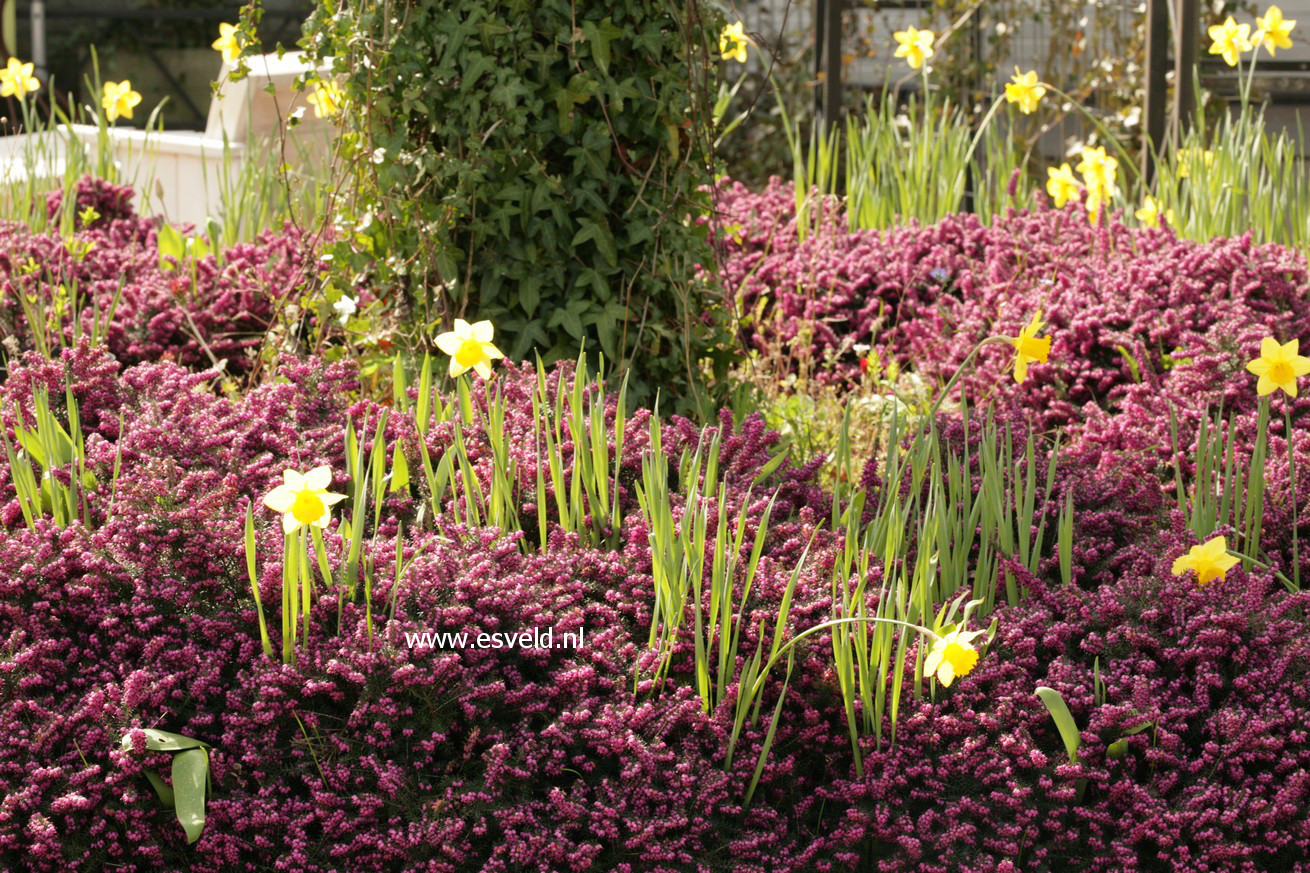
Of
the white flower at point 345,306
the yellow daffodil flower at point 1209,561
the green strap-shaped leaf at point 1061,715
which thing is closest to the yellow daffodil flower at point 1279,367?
the yellow daffodil flower at point 1209,561

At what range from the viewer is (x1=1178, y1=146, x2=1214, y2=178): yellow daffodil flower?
3.84m

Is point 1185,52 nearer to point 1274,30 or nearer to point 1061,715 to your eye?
point 1274,30

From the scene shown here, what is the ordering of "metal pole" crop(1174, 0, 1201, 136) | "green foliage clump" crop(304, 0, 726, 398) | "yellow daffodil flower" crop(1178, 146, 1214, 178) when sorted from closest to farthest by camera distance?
"green foliage clump" crop(304, 0, 726, 398) → "yellow daffodil flower" crop(1178, 146, 1214, 178) → "metal pole" crop(1174, 0, 1201, 136)

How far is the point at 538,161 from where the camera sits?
2559mm

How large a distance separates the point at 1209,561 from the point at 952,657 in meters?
0.51

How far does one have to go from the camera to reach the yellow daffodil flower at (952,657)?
1522mm

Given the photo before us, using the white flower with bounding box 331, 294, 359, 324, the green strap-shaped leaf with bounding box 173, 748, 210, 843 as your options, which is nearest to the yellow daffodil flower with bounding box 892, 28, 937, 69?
the white flower with bounding box 331, 294, 359, 324

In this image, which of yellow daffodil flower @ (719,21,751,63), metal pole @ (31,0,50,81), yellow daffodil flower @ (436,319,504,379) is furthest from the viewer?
metal pole @ (31,0,50,81)

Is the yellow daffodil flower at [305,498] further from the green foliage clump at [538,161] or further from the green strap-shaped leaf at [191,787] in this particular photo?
the green foliage clump at [538,161]

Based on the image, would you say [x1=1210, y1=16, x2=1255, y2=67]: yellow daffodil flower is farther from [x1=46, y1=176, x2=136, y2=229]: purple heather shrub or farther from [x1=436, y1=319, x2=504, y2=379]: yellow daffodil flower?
[x1=46, y1=176, x2=136, y2=229]: purple heather shrub

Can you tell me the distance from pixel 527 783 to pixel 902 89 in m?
8.21

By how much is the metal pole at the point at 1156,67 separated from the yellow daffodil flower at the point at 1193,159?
55cm

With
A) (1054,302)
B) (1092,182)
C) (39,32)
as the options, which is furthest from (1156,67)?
(39,32)

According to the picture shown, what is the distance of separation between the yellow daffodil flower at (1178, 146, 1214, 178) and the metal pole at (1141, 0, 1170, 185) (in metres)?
0.55
